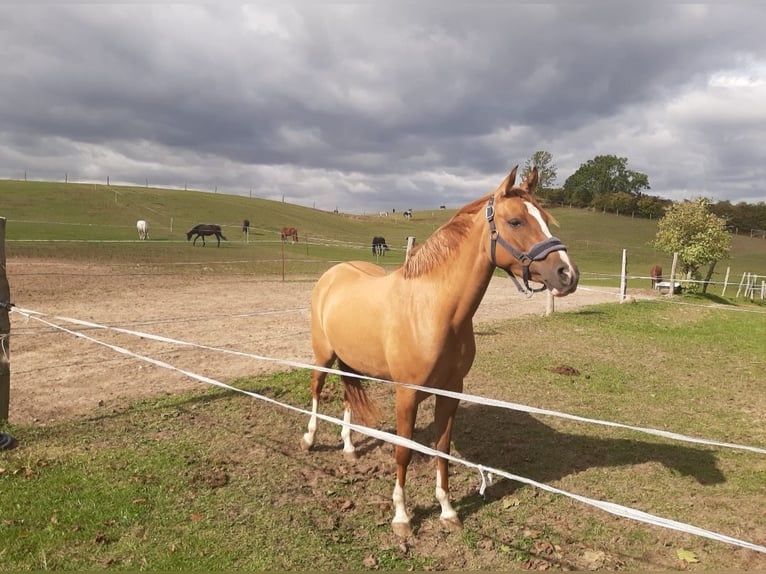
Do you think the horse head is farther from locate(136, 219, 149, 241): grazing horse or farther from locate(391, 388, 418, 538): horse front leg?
locate(136, 219, 149, 241): grazing horse

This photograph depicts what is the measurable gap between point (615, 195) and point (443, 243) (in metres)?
89.3

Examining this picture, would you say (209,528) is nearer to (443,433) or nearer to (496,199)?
(443,433)

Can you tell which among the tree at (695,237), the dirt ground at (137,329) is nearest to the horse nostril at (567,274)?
the dirt ground at (137,329)

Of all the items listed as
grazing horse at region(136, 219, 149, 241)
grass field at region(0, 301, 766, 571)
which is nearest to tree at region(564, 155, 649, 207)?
grazing horse at region(136, 219, 149, 241)

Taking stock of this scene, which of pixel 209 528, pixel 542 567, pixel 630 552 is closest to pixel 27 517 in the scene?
pixel 209 528

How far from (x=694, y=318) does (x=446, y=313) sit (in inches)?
545

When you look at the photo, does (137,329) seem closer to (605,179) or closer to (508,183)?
(508,183)

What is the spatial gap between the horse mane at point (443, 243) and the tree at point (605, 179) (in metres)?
96.0

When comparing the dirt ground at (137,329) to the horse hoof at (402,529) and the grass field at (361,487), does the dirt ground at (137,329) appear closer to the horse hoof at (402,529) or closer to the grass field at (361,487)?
the grass field at (361,487)

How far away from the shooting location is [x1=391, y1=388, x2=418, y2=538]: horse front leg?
3.44 m

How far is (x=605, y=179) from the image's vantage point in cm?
9438

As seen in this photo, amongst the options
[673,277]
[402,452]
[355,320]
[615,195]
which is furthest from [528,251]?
[615,195]

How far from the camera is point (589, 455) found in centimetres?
Result: 475

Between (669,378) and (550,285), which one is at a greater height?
(550,285)
